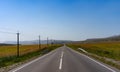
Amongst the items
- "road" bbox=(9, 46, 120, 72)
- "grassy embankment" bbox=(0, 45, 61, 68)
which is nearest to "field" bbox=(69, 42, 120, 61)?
"road" bbox=(9, 46, 120, 72)

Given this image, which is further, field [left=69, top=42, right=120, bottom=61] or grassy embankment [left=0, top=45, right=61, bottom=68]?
field [left=69, top=42, right=120, bottom=61]

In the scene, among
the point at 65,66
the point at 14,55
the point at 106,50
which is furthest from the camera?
the point at 106,50

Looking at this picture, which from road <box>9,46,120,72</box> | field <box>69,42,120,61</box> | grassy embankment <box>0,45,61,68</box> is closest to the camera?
road <box>9,46,120,72</box>

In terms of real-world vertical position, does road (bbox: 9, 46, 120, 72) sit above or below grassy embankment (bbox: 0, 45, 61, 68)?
above

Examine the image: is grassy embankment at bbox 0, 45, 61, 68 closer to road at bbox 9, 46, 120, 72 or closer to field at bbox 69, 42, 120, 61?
road at bbox 9, 46, 120, 72

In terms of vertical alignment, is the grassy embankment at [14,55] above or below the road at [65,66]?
below

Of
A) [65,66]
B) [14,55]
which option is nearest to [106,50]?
[14,55]

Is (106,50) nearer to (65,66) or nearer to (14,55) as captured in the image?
(14,55)

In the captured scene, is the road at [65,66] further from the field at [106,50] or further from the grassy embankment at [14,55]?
the field at [106,50]

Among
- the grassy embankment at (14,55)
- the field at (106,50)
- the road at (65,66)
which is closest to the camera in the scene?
the road at (65,66)

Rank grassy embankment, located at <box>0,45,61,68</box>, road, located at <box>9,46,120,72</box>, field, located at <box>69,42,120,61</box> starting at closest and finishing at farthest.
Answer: road, located at <box>9,46,120,72</box>
grassy embankment, located at <box>0,45,61,68</box>
field, located at <box>69,42,120,61</box>

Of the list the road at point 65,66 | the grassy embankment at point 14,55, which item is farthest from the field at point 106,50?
the grassy embankment at point 14,55

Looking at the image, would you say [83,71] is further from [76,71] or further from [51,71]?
[51,71]

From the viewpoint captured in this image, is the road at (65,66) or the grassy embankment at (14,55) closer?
the road at (65,66)
